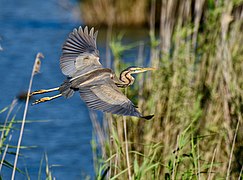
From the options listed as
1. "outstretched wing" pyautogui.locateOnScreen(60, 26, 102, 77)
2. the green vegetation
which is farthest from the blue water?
the green vegetation

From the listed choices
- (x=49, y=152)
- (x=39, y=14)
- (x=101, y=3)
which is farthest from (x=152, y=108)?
(x=39, y=14)

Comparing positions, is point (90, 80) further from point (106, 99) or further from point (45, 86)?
point (45, 86)

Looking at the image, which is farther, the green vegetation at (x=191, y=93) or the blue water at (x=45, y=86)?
the blue water at (x=45, y=86)

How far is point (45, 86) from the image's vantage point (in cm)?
895

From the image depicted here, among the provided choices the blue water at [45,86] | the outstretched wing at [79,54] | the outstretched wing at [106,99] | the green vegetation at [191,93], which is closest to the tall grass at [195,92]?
the green vegetation at [191,93]

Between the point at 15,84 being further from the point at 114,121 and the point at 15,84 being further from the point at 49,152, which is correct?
the point at 114,121

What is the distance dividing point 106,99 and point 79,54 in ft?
1.24

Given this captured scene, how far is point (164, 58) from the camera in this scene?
4906 mm

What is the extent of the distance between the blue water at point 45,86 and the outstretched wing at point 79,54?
467mm

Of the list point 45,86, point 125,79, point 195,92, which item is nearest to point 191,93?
point 195,92

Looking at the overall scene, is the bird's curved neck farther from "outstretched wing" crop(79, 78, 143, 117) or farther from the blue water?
the blue water

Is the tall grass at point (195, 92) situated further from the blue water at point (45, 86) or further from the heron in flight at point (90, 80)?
the heron in flight at point (90, 80)

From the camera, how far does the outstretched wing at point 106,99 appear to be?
2.90 m

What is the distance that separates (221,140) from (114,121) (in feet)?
2.34
